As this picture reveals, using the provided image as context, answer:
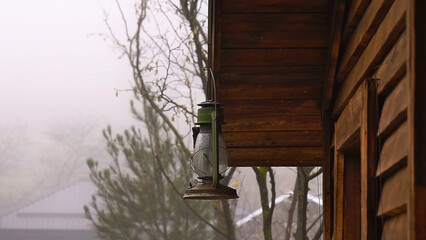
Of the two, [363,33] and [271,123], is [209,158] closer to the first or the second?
[363,33]

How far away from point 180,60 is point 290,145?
6.58 metres

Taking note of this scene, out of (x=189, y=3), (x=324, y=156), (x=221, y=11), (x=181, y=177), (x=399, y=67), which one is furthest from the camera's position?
(x=181, y=177)

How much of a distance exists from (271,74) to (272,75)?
0.05ft

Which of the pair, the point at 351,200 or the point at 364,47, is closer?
the point at 364,47

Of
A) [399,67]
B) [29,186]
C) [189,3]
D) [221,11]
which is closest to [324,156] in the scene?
[221,11]

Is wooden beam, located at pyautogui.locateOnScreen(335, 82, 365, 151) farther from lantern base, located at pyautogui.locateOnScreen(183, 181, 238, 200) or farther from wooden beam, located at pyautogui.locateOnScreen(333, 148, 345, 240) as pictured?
lantern base, located at pyautogui.locateOnScreen(183, 181, 238, 200)

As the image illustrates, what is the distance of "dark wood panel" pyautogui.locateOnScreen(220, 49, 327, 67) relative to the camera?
4.09 m

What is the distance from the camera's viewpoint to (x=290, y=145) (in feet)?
→ 16.3

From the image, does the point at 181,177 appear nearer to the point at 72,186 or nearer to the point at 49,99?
the point at 72,186

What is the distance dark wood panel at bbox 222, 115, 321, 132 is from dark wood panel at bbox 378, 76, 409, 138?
5.69 feet

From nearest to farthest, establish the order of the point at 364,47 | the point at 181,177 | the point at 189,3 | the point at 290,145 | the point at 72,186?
the point at 364,47 → the point at 290,145 → the point at 189,3 → the point at 181,177 → the point at 72,186

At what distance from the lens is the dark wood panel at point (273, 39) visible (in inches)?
157

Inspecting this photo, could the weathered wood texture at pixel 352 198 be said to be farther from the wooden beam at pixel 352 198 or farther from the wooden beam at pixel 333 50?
the wooden beam at pixel 333 50
